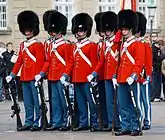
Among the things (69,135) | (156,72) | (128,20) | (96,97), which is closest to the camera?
(128,20)

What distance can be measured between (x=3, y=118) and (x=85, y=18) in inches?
124

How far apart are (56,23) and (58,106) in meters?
1.39

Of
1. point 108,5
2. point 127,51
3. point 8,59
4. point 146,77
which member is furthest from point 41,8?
point 127,51

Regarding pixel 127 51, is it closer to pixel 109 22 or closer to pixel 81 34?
pixel 109 22

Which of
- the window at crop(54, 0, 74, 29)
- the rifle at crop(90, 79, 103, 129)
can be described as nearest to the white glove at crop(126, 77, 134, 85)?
the rifle at crop(90, 79, 103, 129)

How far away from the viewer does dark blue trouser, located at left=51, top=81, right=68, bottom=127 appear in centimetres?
1120

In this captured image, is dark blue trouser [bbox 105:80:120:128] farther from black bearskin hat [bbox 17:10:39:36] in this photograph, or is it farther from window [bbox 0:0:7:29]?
window [bbox 0:0:7:29]

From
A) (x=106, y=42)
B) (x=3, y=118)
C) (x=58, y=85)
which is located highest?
(x=106, y=42)

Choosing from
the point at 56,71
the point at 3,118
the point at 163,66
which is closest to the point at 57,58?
the point at 56,71

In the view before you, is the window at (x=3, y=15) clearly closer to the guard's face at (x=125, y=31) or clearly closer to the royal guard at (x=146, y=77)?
the royal guard at (x=146, y=77)

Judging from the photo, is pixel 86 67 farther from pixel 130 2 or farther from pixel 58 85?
pixel 130 2

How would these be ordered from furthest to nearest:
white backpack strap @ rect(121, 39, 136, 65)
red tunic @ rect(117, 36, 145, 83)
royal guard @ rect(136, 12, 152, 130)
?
royal guard @ rect(136, 12, 152, 130) < white backpack strap @ rect(121, 39, 136, 65) < red tunic @ rect(117, 36, 145, 83)

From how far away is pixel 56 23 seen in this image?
1135 cm

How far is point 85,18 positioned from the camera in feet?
37.4
